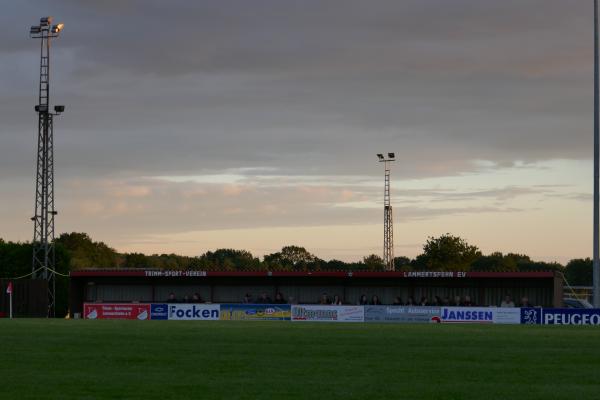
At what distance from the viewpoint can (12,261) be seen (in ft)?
265

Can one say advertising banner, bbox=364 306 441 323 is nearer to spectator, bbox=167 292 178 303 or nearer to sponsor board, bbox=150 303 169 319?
sponsor board, bbox=150 303 169 319

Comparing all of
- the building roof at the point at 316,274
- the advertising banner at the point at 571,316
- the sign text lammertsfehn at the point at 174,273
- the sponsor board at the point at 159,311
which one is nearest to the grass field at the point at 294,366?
the advertising banner at the point at 571,316

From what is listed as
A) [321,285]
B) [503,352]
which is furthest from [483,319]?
[503,352]

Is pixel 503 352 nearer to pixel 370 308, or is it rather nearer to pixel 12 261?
pixel 370 308

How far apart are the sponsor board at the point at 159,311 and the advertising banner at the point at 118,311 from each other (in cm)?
30

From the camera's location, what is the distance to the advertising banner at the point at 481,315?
59.2 meters

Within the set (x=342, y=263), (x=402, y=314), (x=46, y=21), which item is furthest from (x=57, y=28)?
(x=342, y=263)

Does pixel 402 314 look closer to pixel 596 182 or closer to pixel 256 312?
pixel 256 312

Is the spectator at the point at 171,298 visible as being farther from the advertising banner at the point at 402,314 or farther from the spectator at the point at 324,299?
the advertising banner at the point at 402,314

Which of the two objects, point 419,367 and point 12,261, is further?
point 12,261

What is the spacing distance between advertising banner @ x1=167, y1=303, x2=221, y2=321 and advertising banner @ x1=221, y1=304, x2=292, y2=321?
66 centimetres

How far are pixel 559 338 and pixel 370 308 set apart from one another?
25104 mm

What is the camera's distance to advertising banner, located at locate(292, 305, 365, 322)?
60719 mm

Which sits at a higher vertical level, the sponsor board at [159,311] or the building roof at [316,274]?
the building roof at [316,274]
